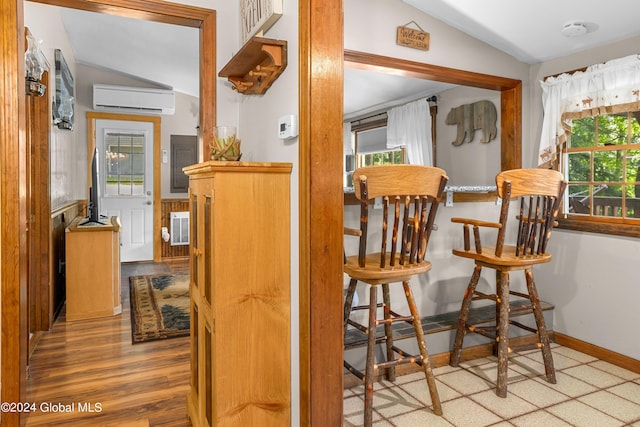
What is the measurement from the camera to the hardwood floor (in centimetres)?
220

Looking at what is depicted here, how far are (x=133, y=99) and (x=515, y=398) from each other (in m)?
5.71

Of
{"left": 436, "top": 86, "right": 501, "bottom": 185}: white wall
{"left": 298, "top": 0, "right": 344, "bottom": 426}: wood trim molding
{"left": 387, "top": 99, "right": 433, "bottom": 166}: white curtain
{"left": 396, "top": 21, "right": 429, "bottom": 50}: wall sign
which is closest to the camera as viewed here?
{"left": 298, "top": 0, "right": 344, "bottom": 426}: wood trim molding

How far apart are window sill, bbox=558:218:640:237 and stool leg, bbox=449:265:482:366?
0.94 metres

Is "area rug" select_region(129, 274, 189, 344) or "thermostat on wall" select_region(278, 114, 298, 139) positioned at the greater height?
"thermostat on wall" select_region(278, 114, 298, 139)

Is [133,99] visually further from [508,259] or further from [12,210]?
[508,259]

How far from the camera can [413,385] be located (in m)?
2.52

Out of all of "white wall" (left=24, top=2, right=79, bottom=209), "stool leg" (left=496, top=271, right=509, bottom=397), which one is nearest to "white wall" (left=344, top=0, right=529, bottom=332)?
"stool leg" (left=496, top=271, right=509, bottom=397)

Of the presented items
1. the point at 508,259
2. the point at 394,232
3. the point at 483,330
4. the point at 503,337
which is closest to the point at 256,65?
the point at 394,232

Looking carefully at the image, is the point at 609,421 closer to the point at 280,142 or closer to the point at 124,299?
the point at 280,142

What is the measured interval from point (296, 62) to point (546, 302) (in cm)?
267

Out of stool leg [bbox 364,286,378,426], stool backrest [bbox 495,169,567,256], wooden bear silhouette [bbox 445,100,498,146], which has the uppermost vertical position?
wooden bear silhouette [bbox 445,100,498,146]

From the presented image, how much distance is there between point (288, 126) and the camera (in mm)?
1688

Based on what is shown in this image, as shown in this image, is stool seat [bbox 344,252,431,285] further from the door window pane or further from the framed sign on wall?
the door window pane

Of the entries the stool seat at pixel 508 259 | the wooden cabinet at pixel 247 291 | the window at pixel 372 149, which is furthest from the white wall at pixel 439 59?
the window at pixel 372 149
